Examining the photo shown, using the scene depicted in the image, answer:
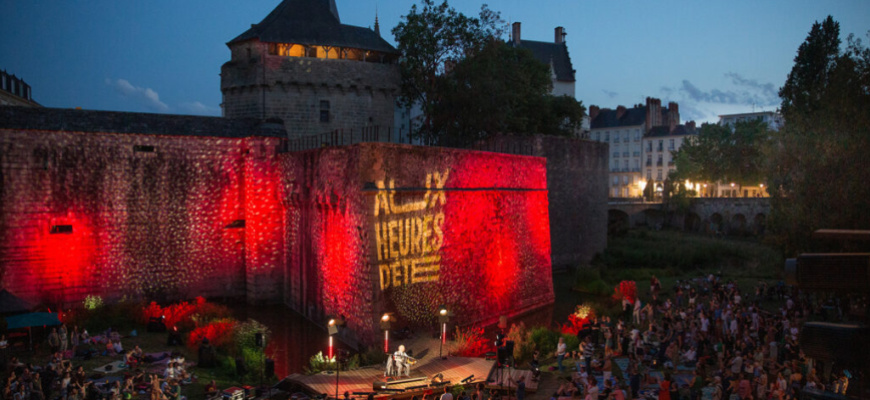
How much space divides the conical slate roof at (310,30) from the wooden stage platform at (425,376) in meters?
18.7

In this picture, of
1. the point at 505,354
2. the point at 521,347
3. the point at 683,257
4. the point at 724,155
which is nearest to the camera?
the point at 505,354

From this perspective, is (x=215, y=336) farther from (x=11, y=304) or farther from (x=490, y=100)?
(x=490, y=100)

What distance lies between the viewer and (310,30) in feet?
96.8

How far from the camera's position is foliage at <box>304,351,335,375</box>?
15453mm

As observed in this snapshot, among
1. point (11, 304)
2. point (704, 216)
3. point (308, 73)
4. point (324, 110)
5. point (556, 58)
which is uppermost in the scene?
point (556, 58)

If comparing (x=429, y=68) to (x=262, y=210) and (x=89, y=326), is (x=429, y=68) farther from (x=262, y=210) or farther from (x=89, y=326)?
(x=89, y=326)

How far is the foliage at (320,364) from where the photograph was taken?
1545cm

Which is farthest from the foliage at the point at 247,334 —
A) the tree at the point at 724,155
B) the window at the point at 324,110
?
the tree at the point at 724,155

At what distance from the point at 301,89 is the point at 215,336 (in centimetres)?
1431

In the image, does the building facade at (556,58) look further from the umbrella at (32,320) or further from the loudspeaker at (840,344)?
the loudspeaker at (840,344)

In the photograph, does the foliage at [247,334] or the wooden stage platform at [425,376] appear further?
the foliage at [247,334]

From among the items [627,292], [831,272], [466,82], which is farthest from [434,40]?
[831,272]

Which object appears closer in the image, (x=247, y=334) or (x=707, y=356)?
(x=707, y=356)

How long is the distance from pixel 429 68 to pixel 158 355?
69.8ft
